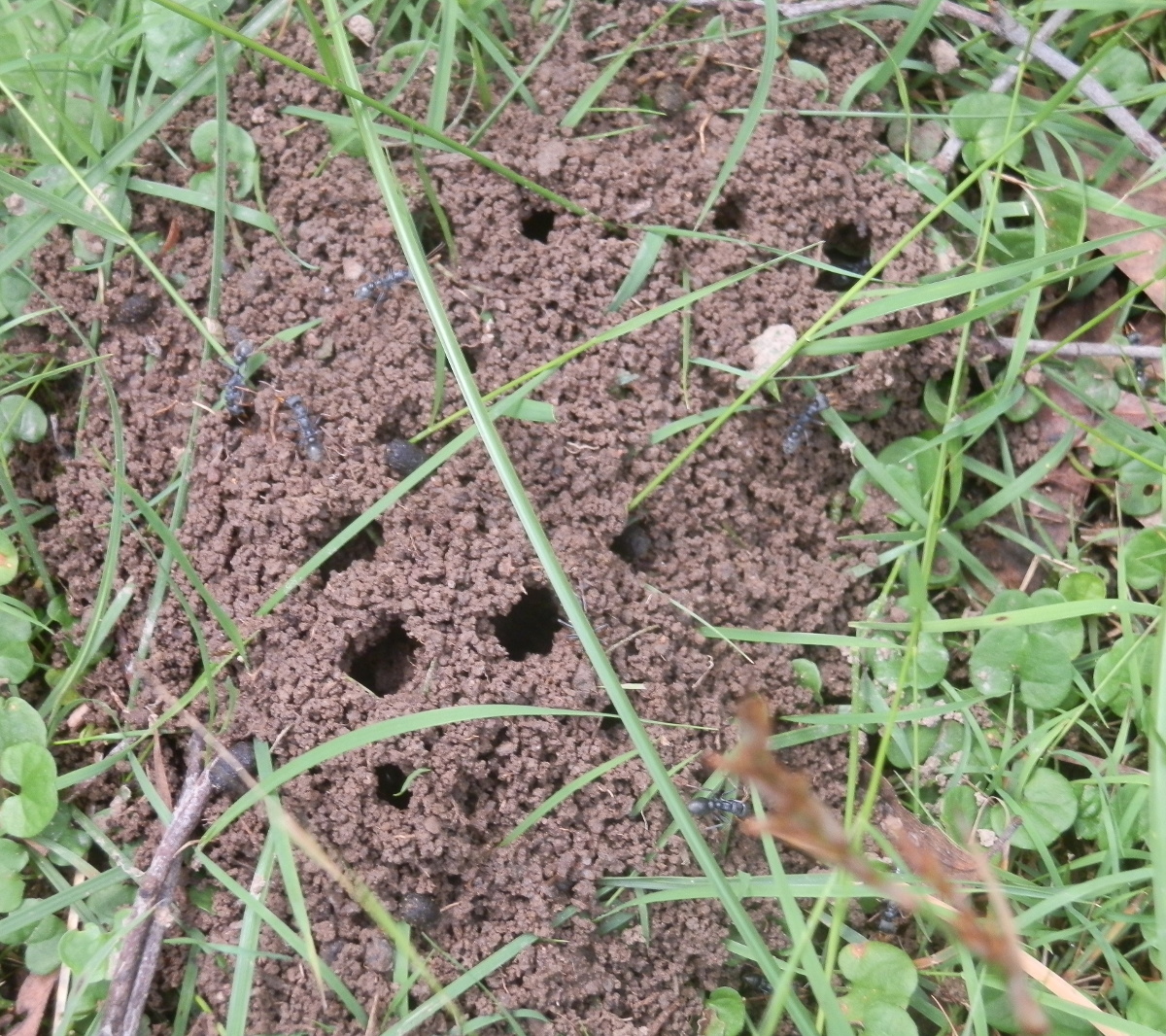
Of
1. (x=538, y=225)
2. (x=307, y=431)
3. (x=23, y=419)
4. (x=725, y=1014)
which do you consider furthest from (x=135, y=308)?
(x=725, y=1014)

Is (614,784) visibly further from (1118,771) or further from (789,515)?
(1118,771)

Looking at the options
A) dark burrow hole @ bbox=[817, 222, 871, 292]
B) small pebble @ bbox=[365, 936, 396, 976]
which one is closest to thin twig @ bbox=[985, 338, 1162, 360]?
dark burrow hole @ bbox=[817, 222, 871, 292]

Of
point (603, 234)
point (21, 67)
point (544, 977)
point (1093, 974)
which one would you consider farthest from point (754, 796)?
point (21, 67)

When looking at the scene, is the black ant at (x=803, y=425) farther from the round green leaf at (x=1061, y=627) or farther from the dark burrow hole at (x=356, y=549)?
the dark burrow hole at (x=356, y=549)

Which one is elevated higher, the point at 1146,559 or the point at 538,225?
the point at 538,225

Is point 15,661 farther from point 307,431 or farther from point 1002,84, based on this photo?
point 1002,84

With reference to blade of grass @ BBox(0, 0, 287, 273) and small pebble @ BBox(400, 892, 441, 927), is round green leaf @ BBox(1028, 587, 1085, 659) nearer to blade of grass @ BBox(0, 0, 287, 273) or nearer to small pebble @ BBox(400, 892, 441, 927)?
small pebble @ BBox(400, 892, 441, 927)
